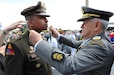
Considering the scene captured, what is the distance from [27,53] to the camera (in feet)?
7.89

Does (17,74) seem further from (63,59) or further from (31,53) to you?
(63,59)

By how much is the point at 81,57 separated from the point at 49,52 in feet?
0.81

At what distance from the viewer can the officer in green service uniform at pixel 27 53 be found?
2.32 metres

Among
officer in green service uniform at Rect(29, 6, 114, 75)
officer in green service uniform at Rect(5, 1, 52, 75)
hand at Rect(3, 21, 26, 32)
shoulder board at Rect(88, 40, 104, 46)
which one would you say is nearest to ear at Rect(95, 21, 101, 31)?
officer in green service uniform at Rect(29, 6, 114, 75)

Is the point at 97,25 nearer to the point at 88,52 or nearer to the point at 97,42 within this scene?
the point at 97,42

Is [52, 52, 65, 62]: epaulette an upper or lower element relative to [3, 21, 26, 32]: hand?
lower

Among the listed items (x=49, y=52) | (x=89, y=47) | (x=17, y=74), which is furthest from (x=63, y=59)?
(x=17, y=74)

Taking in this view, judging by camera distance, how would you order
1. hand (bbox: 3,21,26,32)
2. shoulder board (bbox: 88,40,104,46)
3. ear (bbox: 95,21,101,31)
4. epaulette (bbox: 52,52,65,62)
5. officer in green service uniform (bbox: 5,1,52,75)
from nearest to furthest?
epaulette (bbox: 52,52,65,62) < shoulder board (bbox: 88,40,104,46) < ear (bbox: 95,21,101,31) < officer in green service uniform (bbox: 5,1,52,75) < hand (bbox: 3,21,26,32)

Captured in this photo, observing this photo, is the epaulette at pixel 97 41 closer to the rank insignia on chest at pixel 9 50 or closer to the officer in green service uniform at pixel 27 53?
the officer in green service uniform at pixel 27 53

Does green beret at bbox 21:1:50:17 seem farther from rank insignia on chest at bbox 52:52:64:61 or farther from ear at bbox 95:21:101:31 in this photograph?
rank insignia on chest at bbox 52:52:64:61

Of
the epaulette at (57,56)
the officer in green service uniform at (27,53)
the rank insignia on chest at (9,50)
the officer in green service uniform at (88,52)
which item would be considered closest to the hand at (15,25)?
the officer in green service uniform at (27,53)

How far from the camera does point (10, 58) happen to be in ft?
7.66

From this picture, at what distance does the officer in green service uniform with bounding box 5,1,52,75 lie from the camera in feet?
7.61

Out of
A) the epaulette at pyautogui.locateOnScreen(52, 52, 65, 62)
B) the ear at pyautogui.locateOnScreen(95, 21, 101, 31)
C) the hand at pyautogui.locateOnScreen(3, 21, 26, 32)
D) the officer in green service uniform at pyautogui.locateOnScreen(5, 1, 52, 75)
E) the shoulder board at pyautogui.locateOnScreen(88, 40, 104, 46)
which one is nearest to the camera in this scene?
the epaulette at pyautogui.locateOnScreen(52, 52, 65, 62)
